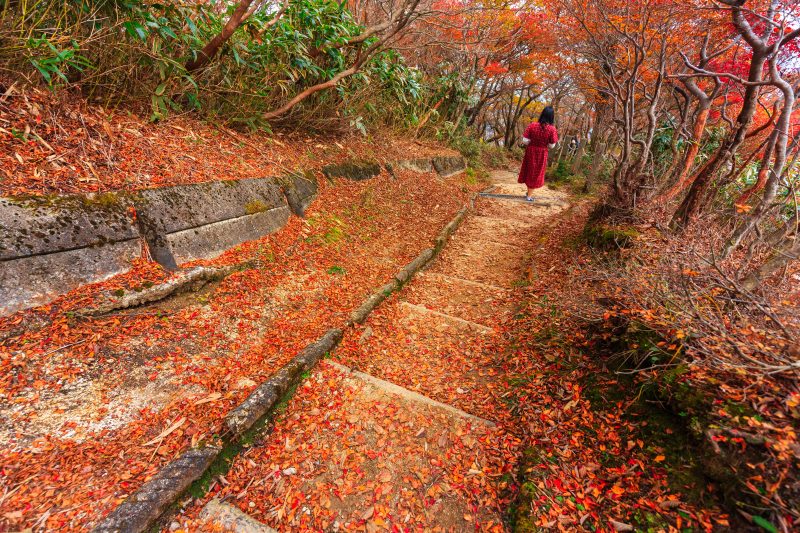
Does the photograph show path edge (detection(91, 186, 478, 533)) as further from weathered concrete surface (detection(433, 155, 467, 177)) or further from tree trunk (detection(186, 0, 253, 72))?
weathered concrete surface (detection(433, 155, 467, 177))

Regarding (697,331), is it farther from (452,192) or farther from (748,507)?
(452,192)

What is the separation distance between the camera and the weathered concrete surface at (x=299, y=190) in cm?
526

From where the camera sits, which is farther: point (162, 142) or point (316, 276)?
point (316, 276)

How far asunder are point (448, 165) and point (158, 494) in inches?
410

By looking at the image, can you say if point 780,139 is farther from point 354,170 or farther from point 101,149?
point 101,149

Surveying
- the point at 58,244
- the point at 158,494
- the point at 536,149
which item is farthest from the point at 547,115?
the point at 158,494

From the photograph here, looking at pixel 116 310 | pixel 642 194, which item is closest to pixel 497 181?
pixel 642 194

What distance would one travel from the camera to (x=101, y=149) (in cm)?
344

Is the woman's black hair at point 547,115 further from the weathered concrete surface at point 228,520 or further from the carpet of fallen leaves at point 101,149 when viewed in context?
the weathered concrete surface at point 228,520

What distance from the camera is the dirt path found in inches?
86.4

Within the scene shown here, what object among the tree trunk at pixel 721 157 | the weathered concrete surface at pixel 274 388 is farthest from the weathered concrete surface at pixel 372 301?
the tree trunk at pixel 721 157

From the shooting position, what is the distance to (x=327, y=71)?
620 cm

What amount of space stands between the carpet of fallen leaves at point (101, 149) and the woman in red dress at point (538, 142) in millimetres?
5925

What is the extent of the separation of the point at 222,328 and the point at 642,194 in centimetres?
577
